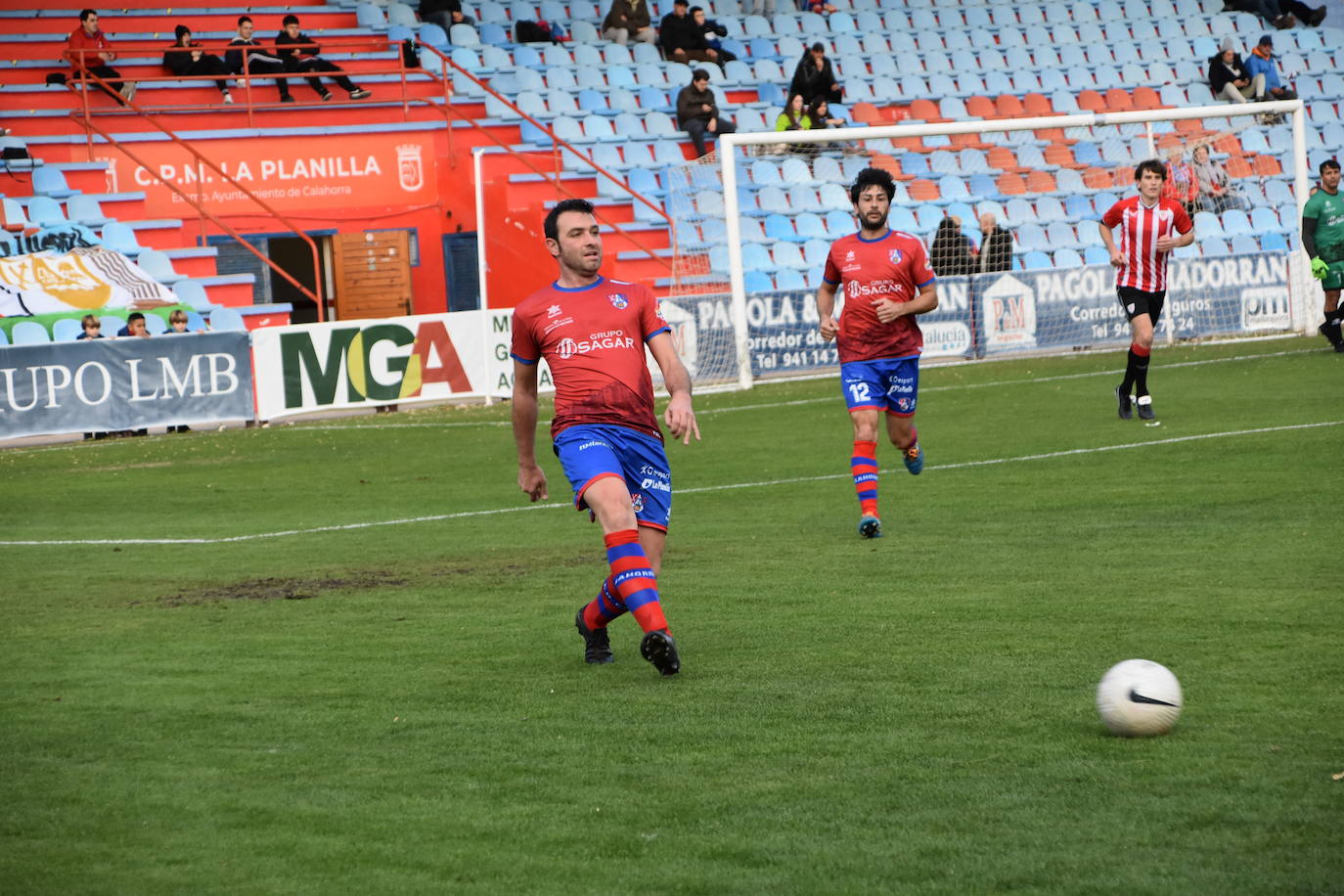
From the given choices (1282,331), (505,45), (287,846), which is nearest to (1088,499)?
(287,846)

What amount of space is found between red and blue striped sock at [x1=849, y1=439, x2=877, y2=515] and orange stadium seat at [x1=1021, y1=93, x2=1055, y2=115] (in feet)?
77.2

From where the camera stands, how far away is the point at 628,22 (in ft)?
103

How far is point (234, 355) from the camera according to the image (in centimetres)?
2080

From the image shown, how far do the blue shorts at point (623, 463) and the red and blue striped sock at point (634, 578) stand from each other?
24 centimetres

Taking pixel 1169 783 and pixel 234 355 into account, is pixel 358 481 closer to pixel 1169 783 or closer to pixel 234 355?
pixel 234 355

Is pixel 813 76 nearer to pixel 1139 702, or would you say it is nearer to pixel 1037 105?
pixel 1037 105

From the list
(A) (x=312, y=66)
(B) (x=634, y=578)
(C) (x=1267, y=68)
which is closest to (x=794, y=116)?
(A) (x=312, y=66)

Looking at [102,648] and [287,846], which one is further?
[102,648]

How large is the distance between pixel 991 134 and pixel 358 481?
53.1 feet

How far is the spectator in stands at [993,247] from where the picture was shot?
24750 mm

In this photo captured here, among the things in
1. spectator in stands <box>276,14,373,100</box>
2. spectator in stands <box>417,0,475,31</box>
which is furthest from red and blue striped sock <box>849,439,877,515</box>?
spectator in stands <box>417,0,475,31</box>

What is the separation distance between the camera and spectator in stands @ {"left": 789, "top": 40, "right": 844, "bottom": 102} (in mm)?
28625

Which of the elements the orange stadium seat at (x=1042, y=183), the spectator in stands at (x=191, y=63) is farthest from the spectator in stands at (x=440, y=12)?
the orange stadium seat at (x=1042, y=183)

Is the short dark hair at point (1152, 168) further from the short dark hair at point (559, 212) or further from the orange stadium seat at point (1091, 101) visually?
the orange stadium seat at point (1091, 101)
